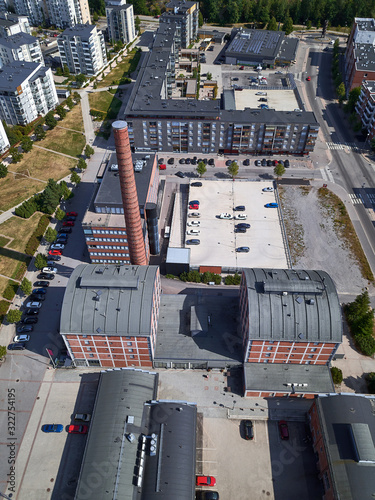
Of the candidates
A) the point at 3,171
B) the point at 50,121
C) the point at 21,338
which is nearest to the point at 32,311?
the point at 21,338

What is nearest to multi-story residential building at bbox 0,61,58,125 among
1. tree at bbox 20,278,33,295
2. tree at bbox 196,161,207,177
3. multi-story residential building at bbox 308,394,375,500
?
tree at bbox 196,161,207,177

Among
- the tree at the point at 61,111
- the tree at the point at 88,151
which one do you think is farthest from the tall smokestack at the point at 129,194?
the tree at the point at 61,111

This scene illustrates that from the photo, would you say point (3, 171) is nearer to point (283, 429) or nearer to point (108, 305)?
point (108, 305)

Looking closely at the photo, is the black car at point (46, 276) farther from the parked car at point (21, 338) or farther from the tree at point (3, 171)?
the tree at point (3, 171)

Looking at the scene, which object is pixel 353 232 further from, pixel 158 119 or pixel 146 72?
pixel 146 72

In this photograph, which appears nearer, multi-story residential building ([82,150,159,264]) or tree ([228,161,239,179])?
multi-story residential building ([82,150,159,264])

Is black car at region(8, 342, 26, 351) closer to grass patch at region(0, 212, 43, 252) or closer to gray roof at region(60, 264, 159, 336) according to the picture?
gray roof at region(60, 264, 159, 336)

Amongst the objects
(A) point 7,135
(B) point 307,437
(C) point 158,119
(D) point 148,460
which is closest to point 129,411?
(D) point 148,460

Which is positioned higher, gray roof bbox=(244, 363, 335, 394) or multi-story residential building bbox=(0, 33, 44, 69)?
multi-story residential building bbox=(0, 33, 44, 69)
